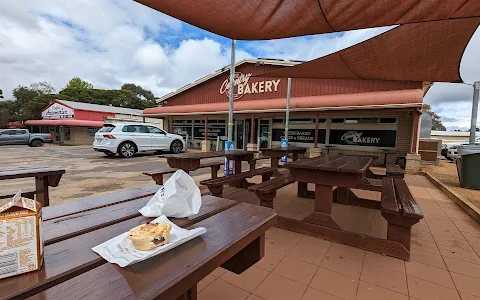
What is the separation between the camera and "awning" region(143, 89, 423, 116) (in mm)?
7562

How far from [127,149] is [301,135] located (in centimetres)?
793

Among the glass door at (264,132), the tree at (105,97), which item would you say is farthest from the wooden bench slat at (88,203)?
the tree at (105,97)

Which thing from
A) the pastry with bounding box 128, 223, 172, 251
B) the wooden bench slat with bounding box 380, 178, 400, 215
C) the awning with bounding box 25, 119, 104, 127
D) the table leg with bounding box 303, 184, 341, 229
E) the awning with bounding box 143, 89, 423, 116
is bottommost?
the table leg with bounding box 303, 184, 341, 229

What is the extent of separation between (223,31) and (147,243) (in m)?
2.94

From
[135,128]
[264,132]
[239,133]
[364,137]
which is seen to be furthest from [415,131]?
[135,128]

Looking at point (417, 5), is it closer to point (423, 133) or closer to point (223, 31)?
point (223, 31)

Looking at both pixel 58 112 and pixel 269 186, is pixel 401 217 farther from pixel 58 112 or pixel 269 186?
pixel 58 112

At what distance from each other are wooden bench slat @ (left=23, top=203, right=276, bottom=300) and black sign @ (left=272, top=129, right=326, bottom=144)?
10430 millimetres

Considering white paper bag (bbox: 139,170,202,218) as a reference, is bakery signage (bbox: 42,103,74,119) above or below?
above

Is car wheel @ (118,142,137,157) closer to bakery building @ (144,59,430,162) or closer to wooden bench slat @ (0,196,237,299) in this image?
bakery building @ (144,59,430,162)

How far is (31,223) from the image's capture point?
2.60ft

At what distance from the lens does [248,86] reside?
12.6 m

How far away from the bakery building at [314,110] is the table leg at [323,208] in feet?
19.7

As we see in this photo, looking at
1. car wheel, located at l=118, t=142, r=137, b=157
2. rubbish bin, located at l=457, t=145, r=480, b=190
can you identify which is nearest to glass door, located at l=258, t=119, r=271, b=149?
car wheel, located at l=118, t=142, r=137, b=157
